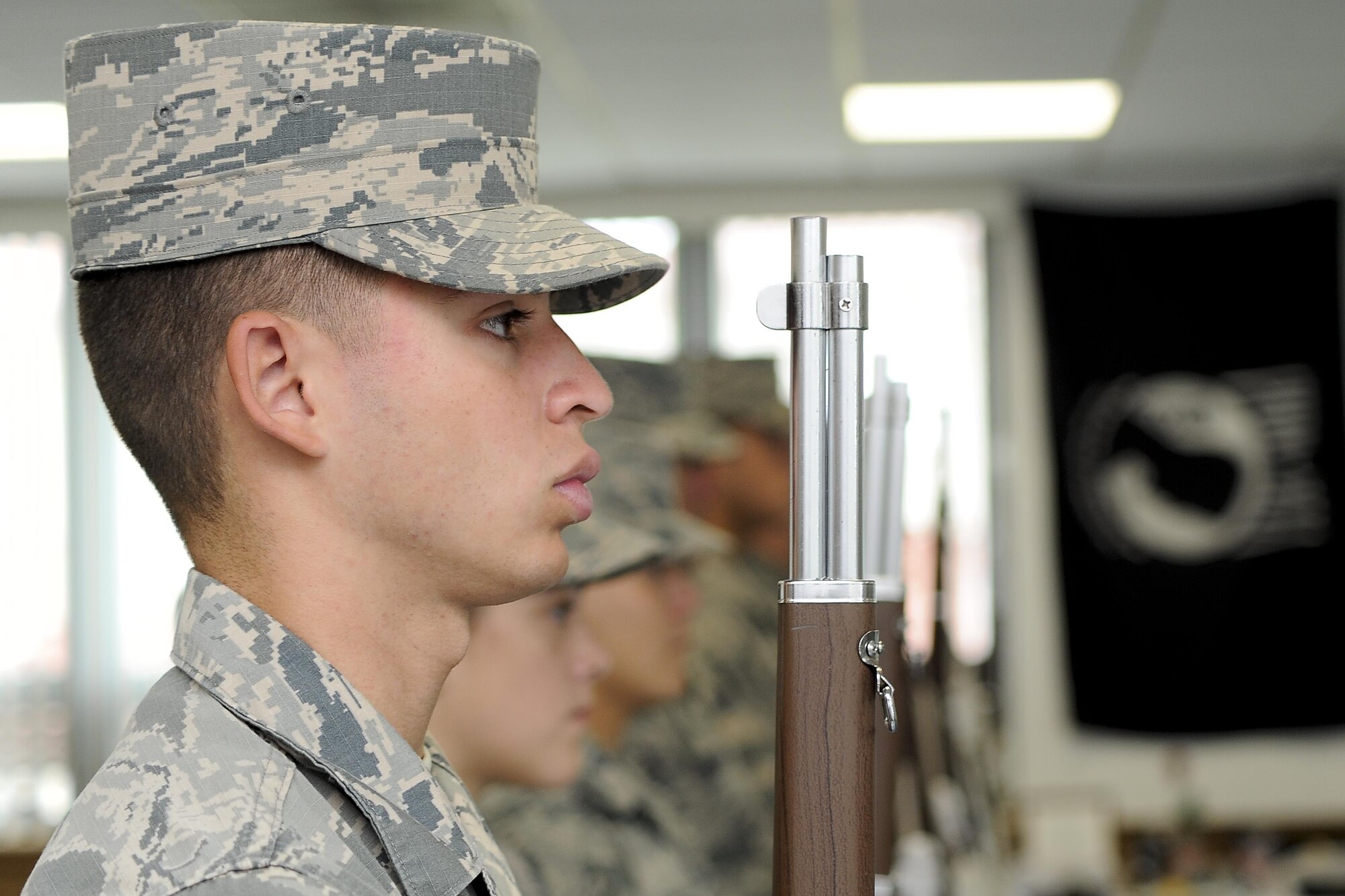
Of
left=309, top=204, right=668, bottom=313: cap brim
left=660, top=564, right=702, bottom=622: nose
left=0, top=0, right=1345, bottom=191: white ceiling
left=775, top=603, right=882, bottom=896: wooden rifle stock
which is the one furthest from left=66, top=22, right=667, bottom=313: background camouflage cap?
left=0, top=0, right=1345, bottom=191: white ceiling

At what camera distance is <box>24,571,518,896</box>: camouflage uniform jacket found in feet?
1.97

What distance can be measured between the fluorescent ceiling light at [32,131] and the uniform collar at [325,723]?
150 inches

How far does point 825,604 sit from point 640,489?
133 centimetres

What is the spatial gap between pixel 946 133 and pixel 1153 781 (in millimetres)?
2508

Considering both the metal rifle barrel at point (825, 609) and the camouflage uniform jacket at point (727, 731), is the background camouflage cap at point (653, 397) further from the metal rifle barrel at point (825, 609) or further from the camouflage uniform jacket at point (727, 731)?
the metal rifle barrel at point (825, 609)

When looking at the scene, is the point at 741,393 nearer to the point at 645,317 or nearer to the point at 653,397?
the point at 653,397

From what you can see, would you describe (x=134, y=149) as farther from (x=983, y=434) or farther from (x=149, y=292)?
(x=983, y=434)

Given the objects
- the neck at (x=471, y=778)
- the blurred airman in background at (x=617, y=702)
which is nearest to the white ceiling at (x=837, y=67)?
the blurred airman in background at (x=617, y=702)

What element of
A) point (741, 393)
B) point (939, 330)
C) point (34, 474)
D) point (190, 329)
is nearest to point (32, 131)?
point (34, 474)

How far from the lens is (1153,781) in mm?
5344

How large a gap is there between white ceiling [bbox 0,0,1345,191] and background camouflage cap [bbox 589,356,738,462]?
1.34 metres

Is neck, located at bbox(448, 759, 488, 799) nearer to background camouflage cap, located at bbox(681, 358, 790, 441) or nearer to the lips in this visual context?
the lips

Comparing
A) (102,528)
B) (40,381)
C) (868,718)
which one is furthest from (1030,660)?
(868,718)

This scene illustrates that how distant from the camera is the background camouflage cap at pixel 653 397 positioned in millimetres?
2314
